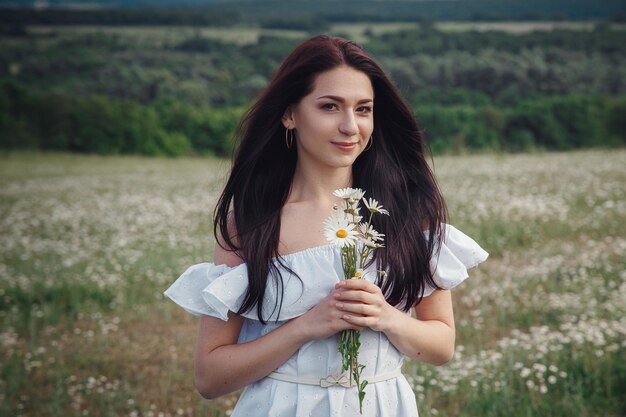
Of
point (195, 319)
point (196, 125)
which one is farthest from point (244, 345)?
point (196, 125)

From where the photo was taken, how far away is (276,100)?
2.67m

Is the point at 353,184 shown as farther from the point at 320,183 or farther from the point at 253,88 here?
the point at 253,88

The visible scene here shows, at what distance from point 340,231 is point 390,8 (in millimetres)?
48927

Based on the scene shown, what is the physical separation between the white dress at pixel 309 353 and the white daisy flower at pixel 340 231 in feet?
1.03

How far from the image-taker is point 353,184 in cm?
276

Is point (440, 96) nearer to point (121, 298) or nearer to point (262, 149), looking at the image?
point (121, 298)

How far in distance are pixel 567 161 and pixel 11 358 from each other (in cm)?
1693

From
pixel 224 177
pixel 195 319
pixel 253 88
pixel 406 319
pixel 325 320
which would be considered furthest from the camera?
pixel 253 88

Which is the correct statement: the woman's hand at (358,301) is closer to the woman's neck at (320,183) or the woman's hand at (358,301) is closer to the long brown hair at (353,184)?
the long brown hair at (353,184)

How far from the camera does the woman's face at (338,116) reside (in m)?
2.54

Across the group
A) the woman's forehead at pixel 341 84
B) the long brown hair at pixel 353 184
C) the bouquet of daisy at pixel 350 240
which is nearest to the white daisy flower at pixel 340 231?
the bouquet of daisy at pixel 350 240

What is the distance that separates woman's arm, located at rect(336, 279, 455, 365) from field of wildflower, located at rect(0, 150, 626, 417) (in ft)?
4.03

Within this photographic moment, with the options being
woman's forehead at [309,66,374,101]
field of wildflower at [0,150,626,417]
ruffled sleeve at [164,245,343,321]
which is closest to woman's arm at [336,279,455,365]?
ruffled sleeve at [164,245,343,321]

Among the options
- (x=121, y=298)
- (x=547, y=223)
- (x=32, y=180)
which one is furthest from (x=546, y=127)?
(x=121, y=298)
